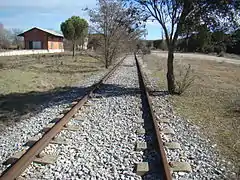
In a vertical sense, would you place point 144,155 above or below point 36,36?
below

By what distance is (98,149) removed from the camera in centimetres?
553

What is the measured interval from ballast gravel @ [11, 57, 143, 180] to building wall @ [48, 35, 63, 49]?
229 feet

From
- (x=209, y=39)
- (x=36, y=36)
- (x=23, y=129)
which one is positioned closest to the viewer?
(x=23, y=129)

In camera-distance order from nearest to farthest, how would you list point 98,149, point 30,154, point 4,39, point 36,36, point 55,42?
point 30,154 < point 98,149 < point 36,36 < point 55,42 < point 4,39

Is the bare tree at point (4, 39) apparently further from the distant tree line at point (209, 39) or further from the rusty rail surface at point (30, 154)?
the rusty rail surface at point (30, 154)

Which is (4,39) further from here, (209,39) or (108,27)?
(209,39)

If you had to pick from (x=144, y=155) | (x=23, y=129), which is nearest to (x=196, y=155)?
(x=144, y=155)

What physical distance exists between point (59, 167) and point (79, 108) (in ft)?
13.6

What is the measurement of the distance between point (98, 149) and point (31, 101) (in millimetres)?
5770

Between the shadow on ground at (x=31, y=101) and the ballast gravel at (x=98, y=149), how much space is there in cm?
156

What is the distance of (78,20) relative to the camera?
61.9 metres

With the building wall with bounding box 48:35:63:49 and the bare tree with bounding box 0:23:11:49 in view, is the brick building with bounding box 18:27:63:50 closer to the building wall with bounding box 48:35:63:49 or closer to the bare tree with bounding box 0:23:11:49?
the building wall with bounding box 48:35:63:49

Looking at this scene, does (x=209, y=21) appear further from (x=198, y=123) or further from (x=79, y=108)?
(x=79, y=108)

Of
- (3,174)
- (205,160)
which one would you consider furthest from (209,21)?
(3,174)
